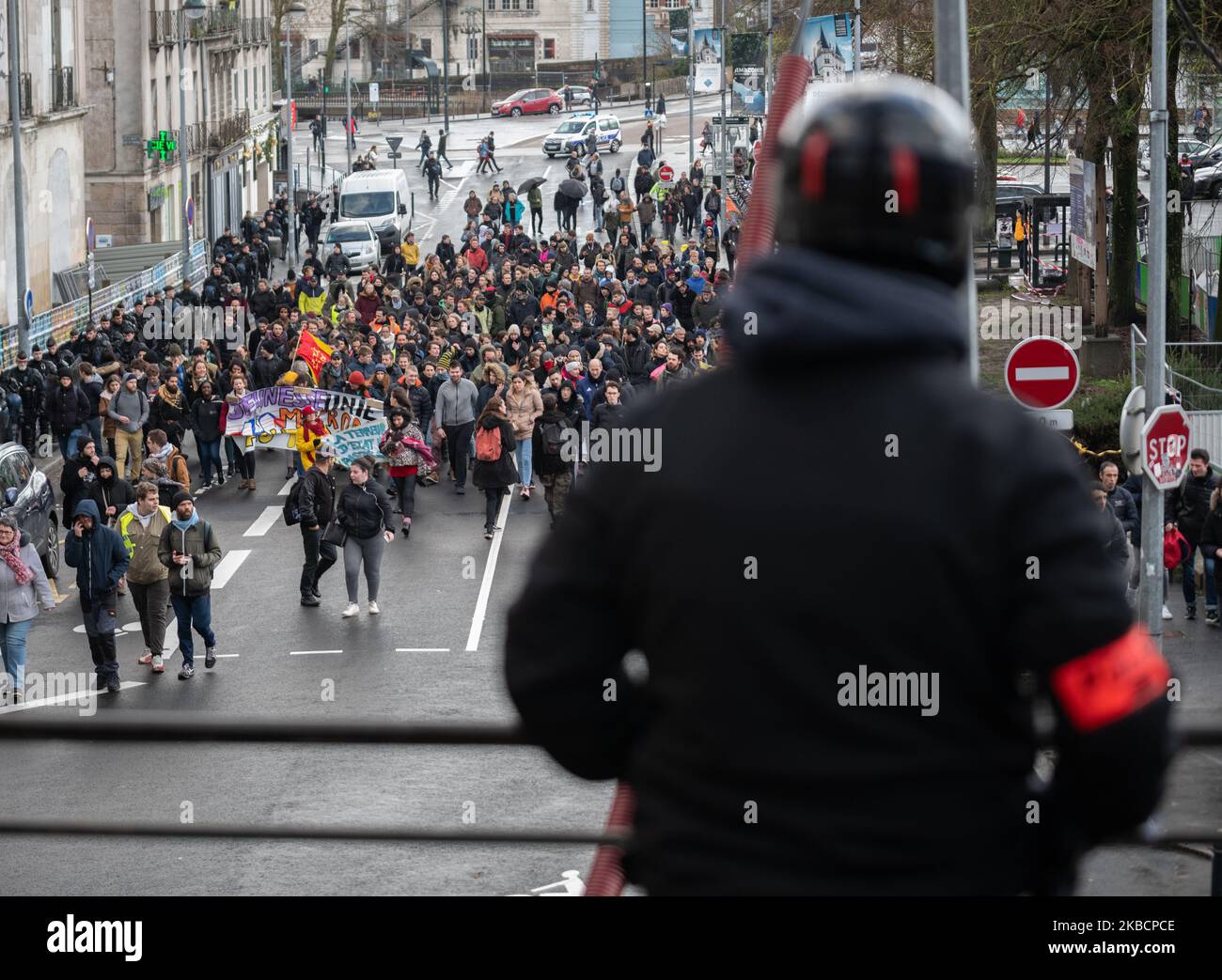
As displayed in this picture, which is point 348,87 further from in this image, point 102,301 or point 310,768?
point 310,768

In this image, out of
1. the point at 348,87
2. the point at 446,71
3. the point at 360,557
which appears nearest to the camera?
the point at 360,557

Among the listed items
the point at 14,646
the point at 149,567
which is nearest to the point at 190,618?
the point at 149,567

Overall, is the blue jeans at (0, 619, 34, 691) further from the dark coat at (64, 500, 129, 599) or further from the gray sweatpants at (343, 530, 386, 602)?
the gray sweatpants at (343, 530, 386, 602)

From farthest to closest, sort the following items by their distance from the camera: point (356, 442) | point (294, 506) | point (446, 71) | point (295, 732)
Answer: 1. point (446, 71)
2. point (356, 442)
3. point (294, 506)
4. point (295, 732)

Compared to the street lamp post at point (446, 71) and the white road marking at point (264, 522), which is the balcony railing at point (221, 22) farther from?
the white road marking at point (264, 522)

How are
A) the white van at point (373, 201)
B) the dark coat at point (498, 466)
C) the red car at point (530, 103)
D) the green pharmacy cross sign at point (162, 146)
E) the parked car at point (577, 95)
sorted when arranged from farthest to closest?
the parked car at point (577, 95)
the red car at point (530, 103)
the white van at point (373, 201)
the green pharmacy cross sign at point (162, 146)
the dark coat at point (498, 466)

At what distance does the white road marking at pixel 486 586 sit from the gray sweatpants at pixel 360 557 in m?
1.03

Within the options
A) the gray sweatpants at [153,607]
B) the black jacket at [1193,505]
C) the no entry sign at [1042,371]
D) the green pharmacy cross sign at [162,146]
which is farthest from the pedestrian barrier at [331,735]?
the green pharmacy cross sign at [162,146]

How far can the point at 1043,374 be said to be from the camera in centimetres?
1496

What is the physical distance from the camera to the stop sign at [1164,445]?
16.1m

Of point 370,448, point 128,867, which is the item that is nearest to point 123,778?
point 128,867

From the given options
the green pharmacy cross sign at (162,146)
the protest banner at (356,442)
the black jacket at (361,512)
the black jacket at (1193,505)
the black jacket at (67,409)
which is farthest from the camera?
the green pharmacy cross sign at (162,146)

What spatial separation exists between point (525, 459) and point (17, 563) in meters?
10.3
